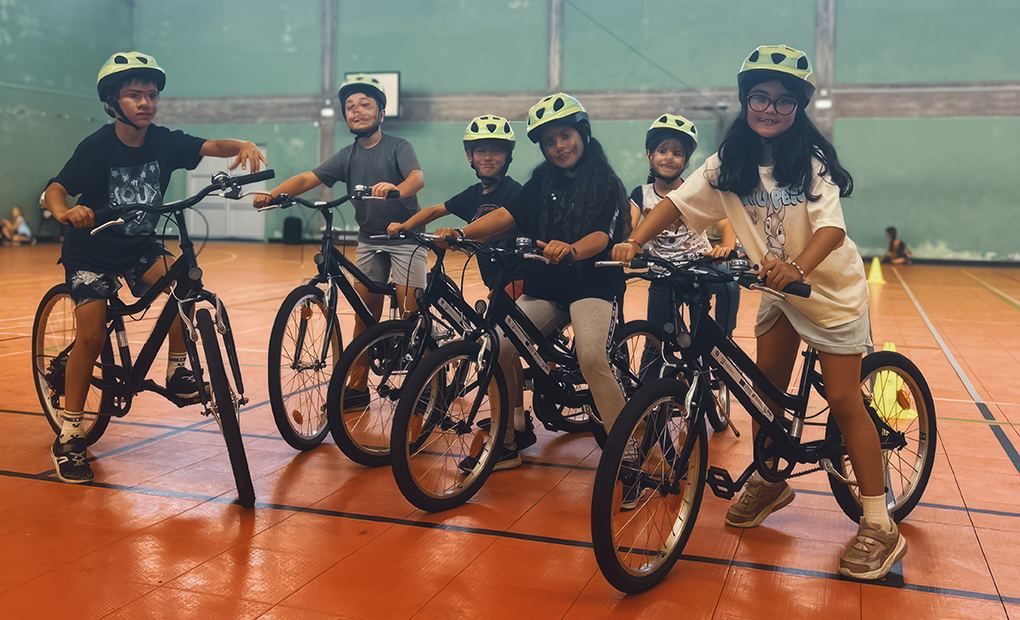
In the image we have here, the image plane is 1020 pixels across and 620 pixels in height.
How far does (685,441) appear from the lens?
8.75ft

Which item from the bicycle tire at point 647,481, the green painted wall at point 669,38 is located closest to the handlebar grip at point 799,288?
the bicycle tire at point 647,481

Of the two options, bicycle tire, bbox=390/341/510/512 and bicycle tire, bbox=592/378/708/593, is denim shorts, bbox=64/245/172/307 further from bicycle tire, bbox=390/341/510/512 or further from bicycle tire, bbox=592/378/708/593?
bicycle tire, bbox=592/378/708/593

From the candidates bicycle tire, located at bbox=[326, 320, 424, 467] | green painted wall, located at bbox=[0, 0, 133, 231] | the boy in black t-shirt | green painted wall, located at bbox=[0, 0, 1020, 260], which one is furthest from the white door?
bicycle tire, located at bbox=[326, 320, 424, 467]

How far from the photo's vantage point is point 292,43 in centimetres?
2250

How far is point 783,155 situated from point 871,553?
4.36 ft

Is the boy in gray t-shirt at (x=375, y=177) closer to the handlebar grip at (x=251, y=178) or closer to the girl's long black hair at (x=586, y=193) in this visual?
the girl's long black hair at (x=586, y=193)

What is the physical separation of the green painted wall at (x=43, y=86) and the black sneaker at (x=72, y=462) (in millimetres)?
19836

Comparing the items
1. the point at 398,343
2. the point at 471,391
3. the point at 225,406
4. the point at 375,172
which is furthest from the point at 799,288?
the point at 375,172

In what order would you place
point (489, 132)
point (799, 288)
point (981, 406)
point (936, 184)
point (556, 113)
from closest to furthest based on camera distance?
point (799, 288)
point (556, 113)
point (489, 132)
point (981, 406)
point (936, 184)

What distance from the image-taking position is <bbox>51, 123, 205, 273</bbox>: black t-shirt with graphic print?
11.6 feet

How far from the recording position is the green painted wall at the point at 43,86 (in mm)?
20203

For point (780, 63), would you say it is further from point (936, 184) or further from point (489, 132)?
point (936, 184)

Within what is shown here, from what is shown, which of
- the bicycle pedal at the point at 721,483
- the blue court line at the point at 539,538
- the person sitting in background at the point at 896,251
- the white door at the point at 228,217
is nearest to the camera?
the blue court line at the point at 539,538

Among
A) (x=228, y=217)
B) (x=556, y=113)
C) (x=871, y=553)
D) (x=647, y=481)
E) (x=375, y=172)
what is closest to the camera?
(x=647, y=481)
